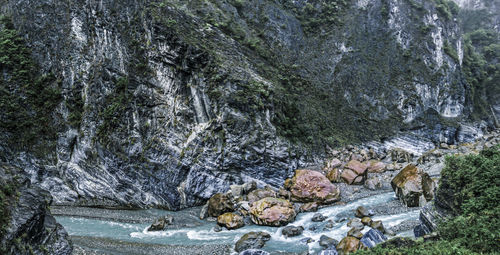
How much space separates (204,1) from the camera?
3023cm

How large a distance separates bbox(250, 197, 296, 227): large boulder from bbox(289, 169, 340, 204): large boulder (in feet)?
7.80

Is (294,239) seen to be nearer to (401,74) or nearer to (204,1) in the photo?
(204,1)

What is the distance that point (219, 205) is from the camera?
19.2 meters

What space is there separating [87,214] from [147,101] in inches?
371

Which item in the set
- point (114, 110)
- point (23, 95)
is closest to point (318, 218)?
point (114, 110)

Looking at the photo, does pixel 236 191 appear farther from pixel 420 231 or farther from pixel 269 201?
pixel 420 231

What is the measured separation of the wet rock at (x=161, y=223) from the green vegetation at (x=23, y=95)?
13.7 meters

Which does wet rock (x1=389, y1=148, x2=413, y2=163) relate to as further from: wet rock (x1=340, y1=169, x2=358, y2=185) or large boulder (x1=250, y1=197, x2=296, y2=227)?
large boulder (x1=250, y1=197, x2=296, y2=227)

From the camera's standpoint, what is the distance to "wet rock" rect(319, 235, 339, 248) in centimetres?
1360

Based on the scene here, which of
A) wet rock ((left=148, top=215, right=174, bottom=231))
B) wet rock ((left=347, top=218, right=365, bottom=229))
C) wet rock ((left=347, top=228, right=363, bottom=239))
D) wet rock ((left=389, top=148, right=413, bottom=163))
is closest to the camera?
wet rock ((left=347, top=228, right=363, bottom=239))

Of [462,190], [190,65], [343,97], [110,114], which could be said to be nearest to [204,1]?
[190,65]

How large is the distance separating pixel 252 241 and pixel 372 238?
5.51 meters

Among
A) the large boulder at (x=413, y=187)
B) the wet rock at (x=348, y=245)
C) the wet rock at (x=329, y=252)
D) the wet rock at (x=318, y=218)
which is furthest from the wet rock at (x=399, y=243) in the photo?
the large boulder at (x=413, y=187)

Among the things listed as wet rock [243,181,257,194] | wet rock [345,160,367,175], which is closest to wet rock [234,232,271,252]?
wet rock [243,181,257,194]
